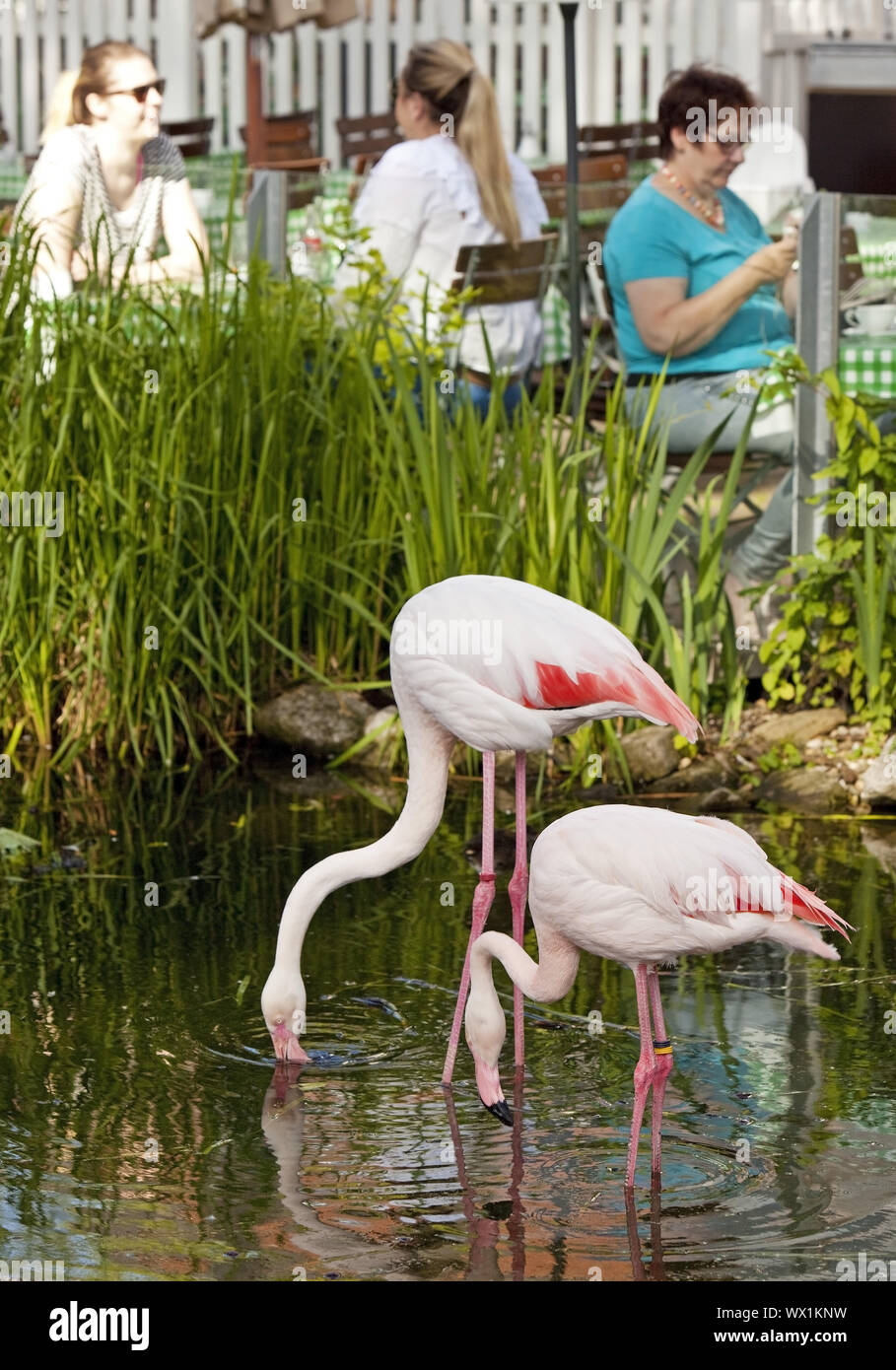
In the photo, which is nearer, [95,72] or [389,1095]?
[389,1095]

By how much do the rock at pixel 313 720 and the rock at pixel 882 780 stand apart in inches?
65.1

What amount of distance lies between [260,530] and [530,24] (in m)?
10.6

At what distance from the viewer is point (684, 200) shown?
7.38 m

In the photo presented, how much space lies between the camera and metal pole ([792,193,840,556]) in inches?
273

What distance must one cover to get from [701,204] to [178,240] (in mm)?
1820

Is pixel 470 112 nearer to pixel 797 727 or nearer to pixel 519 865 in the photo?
pixel 797 727

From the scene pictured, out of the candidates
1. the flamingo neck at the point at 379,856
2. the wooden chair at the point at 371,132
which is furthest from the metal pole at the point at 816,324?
the wooden chair at the point at 371,132

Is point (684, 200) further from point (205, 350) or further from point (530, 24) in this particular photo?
point (530, 24)

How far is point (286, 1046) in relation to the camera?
167 inches

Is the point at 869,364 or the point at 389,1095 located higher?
the point at 869,364

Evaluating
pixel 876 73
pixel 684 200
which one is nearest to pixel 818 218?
pixel 684 200

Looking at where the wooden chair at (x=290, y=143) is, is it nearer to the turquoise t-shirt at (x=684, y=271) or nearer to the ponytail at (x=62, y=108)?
the ponytail at (x=62, y=108)

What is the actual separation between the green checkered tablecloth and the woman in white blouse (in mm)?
1203

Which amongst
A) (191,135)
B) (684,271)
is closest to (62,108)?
(684,271)
